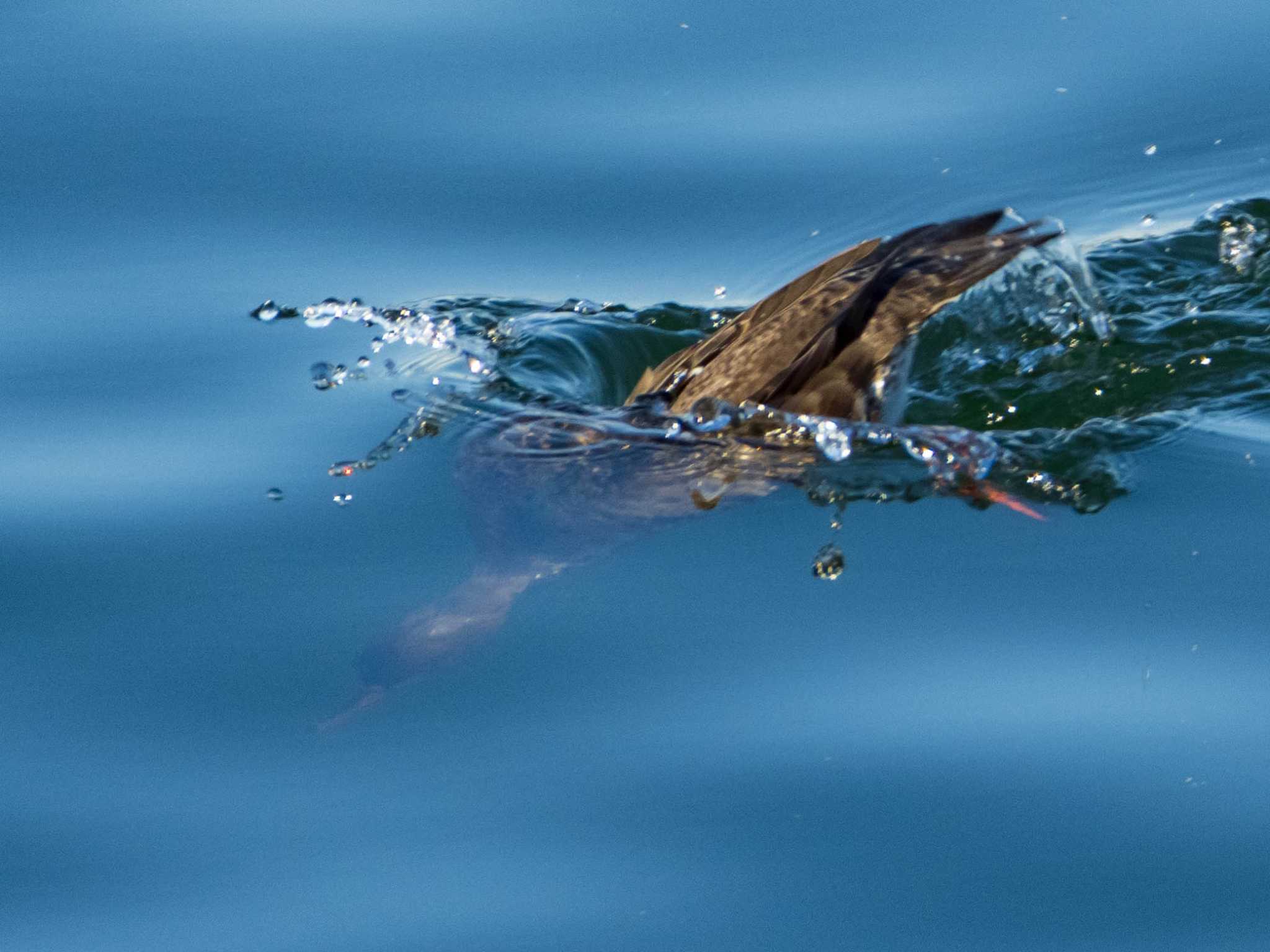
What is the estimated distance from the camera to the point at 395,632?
189 inches

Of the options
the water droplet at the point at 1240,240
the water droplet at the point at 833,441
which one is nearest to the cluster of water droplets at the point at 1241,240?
the water droplet at the point at 1240,240

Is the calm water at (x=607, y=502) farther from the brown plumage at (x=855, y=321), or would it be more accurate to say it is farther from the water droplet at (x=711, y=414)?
the brown plumage at (x=855, y=321)

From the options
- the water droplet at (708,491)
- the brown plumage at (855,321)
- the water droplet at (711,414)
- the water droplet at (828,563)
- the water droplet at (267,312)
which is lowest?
the water droplet at (828,563)

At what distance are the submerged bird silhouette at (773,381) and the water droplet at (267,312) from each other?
3.15 ft

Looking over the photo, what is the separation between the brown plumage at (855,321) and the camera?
5.88 meters

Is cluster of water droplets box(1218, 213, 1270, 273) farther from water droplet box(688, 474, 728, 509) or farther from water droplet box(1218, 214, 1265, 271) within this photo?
water droplet box(688, 474, 728, 509)

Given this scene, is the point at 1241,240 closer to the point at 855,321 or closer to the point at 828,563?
the point at 855,321

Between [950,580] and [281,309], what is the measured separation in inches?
111

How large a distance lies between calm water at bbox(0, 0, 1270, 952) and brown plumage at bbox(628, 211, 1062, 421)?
0.27 metres

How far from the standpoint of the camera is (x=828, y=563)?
4992mm

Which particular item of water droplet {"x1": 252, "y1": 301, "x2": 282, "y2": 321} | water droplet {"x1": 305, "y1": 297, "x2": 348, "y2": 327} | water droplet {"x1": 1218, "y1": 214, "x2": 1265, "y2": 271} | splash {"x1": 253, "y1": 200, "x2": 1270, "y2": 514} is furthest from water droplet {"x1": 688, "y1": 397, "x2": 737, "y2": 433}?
water droplet {"x1": 1218, "y1": 214, "x2": 1265, "y2": 271}

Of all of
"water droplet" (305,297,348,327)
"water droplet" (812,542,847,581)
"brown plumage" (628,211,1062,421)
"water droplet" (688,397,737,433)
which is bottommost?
"water droplet" (812,542,847,581)

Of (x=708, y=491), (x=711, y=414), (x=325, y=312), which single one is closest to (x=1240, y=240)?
(x=711, y=414)

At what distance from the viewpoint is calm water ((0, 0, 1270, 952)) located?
3.97m
